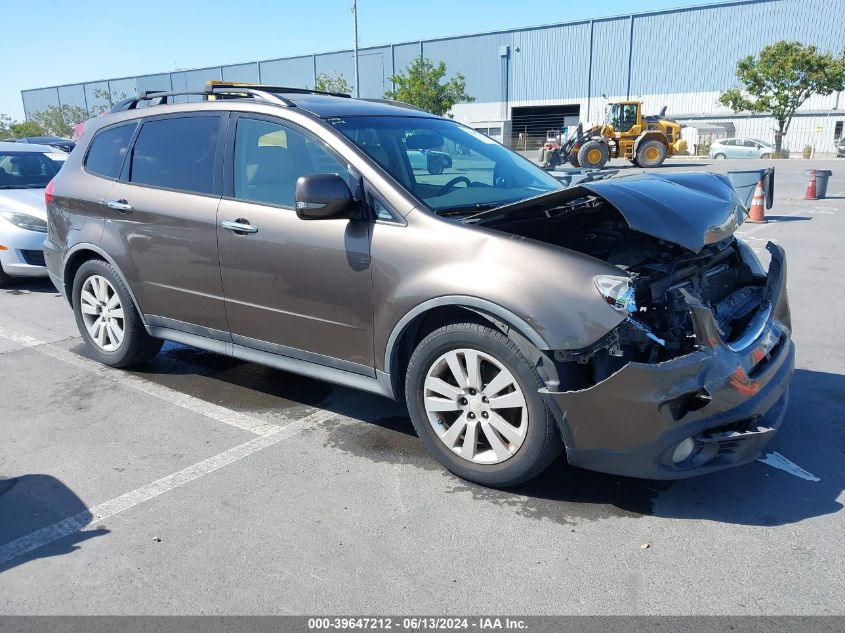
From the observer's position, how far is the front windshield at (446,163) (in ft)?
12.2

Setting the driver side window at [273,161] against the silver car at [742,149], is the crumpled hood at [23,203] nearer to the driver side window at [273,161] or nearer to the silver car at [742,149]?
the driver side window at [273,161]

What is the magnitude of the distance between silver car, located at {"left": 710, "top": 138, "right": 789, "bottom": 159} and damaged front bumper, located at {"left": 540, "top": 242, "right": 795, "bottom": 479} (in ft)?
134

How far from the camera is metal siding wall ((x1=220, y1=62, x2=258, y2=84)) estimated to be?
61.2 metres

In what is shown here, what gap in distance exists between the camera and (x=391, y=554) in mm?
2838

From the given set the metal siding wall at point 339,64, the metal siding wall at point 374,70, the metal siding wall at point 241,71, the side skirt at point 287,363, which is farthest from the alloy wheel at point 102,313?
the metal siding wall at point 241,71

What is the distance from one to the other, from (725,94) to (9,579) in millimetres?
48231

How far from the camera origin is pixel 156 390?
189 inches

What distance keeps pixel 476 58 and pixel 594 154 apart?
1110 inches

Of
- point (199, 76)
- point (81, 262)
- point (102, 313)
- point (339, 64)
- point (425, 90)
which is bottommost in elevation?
point (102, 313)

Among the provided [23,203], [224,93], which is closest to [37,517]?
[224,93]

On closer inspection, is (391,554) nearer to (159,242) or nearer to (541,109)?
(159,242)

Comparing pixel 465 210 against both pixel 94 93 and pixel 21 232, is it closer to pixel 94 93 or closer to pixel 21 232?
pixel 21 232

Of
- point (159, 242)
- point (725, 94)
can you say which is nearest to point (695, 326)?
point (159, 242)

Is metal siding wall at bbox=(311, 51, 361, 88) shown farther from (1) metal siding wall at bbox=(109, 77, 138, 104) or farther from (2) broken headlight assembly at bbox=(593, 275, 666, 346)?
(2) broken headlight assembly at bbox=(593, 275, 666, 346)
